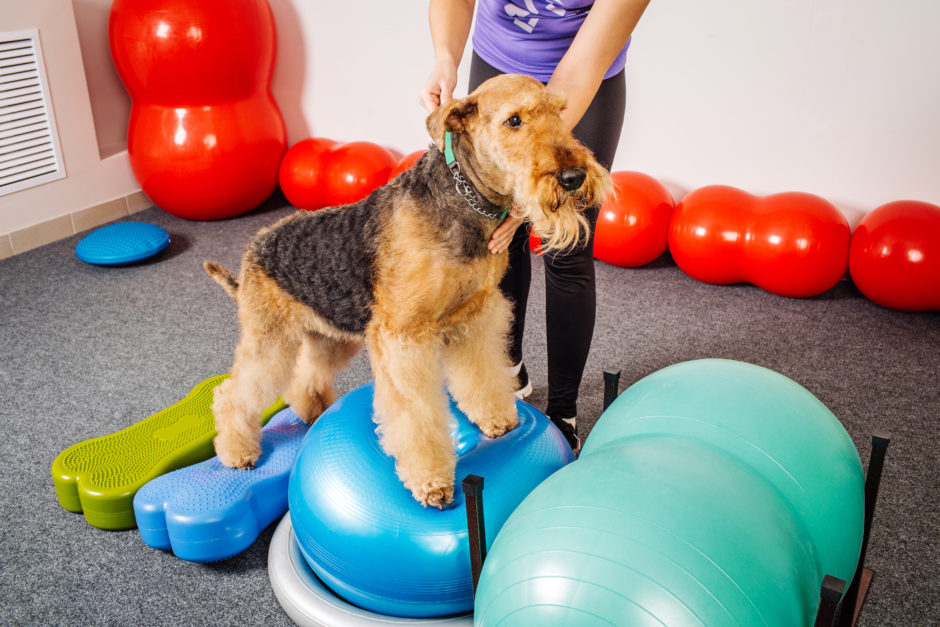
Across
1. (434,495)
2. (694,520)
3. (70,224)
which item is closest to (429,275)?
(434,495)

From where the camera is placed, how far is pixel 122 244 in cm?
342

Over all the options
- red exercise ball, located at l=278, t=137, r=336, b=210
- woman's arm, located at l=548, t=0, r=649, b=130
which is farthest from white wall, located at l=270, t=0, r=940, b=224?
woman's arm, located at l=548, t=0, r=649, b=130

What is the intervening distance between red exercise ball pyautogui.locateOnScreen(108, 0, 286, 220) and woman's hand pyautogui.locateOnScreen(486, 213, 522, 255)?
2.64m

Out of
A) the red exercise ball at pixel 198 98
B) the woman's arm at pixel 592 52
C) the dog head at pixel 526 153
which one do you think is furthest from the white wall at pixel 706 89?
the dog head at pixel 526 153

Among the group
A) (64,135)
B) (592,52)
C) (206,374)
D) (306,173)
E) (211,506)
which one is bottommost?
(206,374)

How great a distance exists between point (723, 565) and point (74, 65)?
12.7 feet

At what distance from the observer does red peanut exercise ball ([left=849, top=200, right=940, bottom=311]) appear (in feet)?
9.06

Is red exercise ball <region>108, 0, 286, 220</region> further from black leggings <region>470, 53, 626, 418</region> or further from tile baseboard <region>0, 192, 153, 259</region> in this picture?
black leggings <region>470, 53, 626, 418</region>

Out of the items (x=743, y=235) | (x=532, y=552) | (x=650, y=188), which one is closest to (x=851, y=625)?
(x=532, y=552)

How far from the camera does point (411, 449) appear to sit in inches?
58.8

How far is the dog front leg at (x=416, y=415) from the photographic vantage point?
1490 mm

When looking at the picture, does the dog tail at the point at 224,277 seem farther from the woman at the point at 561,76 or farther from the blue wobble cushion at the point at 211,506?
the woman at the point at 561,76

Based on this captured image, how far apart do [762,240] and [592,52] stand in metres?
1.77

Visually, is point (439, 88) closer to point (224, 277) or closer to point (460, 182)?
point (460, 182)
